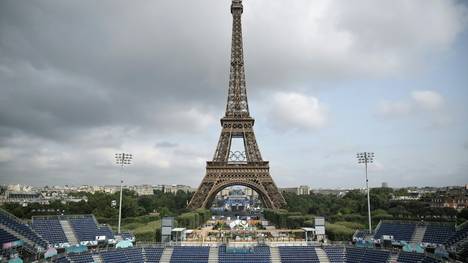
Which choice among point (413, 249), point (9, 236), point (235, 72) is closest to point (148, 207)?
point (235, 72)

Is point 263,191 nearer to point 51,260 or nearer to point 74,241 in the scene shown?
point 74,241

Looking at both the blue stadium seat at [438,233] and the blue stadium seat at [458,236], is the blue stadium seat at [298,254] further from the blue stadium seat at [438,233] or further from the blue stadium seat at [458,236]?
the blue stadium seat at [458,236]

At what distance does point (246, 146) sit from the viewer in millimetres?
71500

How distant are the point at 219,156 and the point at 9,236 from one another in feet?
134

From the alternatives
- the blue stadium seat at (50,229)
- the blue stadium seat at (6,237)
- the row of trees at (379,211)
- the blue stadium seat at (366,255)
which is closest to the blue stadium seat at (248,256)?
the blue stadium seat at (366,255)

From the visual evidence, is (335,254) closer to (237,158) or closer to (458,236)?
(458,236)

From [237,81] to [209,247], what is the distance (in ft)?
135

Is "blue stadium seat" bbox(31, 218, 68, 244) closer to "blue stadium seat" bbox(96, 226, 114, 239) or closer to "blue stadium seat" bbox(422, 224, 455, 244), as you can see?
"blue stadium seat" bbox(96, 226, 114, 239)

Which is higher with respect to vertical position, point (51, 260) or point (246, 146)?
point (246, 146)

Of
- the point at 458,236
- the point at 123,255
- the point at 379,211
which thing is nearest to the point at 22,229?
the point at 123,255

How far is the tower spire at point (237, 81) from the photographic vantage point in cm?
7451

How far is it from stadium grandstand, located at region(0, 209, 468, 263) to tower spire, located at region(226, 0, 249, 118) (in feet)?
117

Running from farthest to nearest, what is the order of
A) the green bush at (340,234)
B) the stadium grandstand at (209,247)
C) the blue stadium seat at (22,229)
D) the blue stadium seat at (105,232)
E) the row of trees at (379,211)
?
the row of trees at (379,211) → the green bush at (340,234) → the blue stadium seat at (105,232) → the blue stadium seat at (22,229) → the stadium grandstand at (209,247)

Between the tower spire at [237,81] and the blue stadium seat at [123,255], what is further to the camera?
the tower spire at [237,81]
